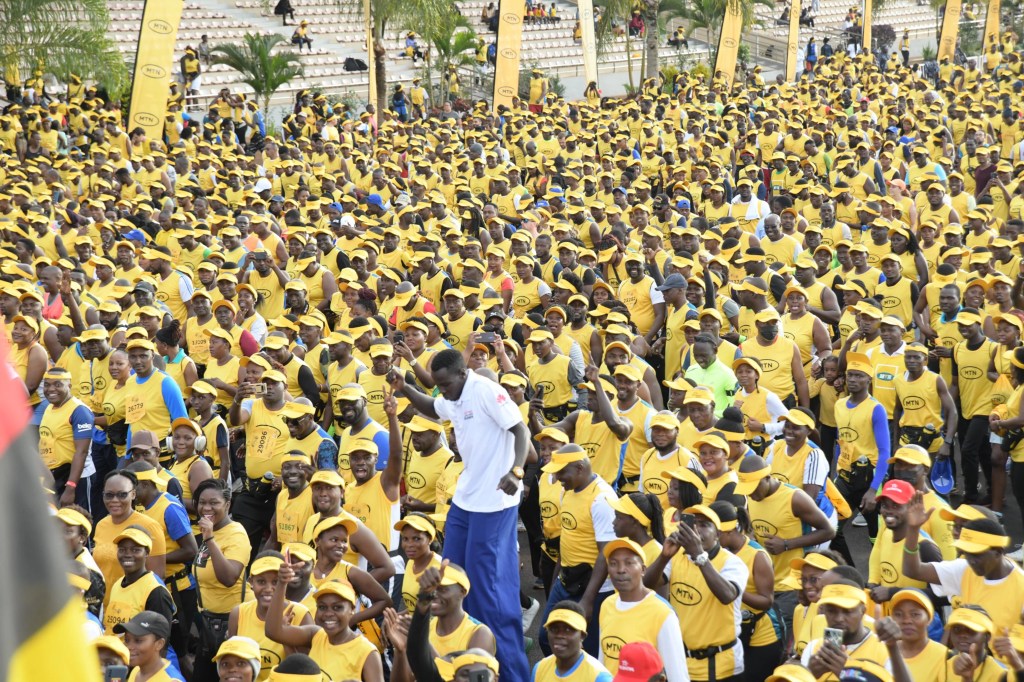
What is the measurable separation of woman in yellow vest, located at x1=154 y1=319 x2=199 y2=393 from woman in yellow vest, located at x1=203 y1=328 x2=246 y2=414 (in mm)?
135

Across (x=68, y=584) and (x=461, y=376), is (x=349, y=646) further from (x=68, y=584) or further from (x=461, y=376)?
(x=68, y=584)

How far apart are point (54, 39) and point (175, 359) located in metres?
14.8

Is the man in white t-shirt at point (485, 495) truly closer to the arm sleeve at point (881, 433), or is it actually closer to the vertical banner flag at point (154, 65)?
the arm sleeve at point (881, 433)

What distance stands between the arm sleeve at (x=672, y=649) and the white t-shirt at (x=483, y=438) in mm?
1212

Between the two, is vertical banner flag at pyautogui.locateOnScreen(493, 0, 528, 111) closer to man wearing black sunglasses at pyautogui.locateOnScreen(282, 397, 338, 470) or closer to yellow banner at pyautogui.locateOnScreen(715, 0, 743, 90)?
yellow banner at pyautogui.locateOnScreen(715, 0, 743, 90)

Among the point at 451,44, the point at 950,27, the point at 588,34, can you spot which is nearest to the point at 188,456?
the point at 588,34

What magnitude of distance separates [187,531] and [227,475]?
4.11 feet

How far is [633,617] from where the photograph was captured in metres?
6.01

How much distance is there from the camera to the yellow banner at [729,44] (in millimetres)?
31562

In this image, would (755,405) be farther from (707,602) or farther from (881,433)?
(707,602)

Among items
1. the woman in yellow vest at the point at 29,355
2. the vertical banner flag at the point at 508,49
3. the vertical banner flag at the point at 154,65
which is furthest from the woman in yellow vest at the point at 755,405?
the vertical banner flag at the point at 508,49

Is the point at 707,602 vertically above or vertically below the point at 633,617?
below

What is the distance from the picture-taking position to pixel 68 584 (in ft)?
5.92

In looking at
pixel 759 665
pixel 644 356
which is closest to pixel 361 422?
pixel 759 665
